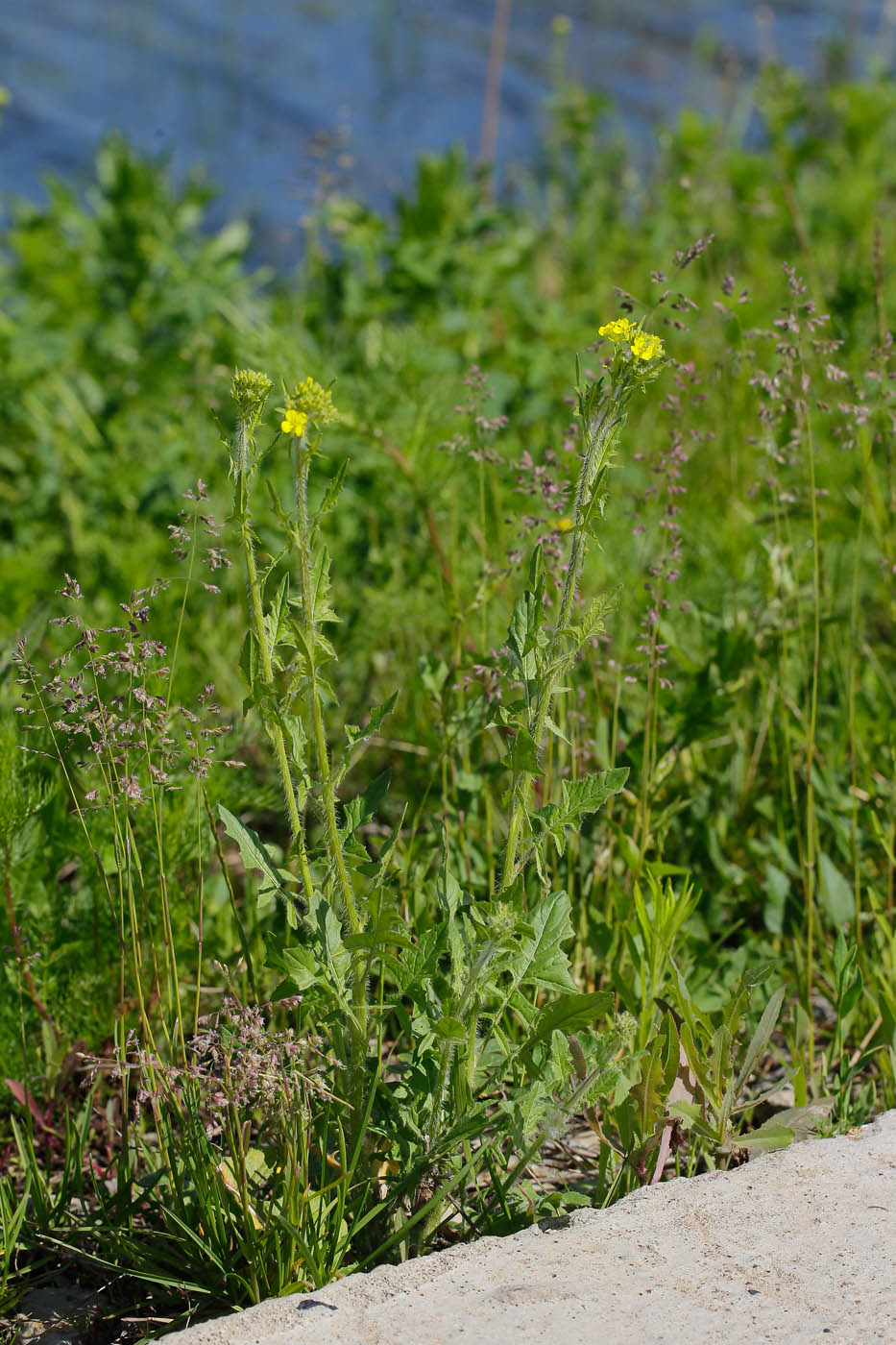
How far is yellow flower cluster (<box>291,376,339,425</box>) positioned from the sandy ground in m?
0.91

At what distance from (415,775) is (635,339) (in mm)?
1248

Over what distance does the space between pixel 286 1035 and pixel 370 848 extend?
908 mm

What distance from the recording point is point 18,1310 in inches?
63.9

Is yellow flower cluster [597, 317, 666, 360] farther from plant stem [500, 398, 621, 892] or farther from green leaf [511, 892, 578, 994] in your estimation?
green leaf [511, 892, 578, 994]

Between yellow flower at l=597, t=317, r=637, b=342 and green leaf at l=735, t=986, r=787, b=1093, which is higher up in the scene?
yellow flower at l=597, t=317, r=637, b=342

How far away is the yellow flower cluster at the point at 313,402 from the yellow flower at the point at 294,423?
0.8 inches

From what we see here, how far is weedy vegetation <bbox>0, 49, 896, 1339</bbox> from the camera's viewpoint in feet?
4.91

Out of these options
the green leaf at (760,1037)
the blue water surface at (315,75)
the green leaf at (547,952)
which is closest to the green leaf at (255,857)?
the green leaf at (547,952)

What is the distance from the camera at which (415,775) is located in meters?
2.45

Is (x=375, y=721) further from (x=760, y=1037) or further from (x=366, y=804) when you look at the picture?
(x=760, y=1037)

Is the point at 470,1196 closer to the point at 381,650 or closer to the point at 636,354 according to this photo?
the point at 636,354

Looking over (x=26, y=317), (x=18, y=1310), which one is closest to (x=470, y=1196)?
(x=18, y=1310)

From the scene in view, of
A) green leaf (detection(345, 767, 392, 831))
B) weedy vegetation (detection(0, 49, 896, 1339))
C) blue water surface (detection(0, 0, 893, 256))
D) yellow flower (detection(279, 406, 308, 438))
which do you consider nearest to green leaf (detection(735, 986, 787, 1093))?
weedy vegetation (detection(0, 49, 896, 1339))

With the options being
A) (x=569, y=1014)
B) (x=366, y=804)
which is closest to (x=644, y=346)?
(x=366, y=804)
